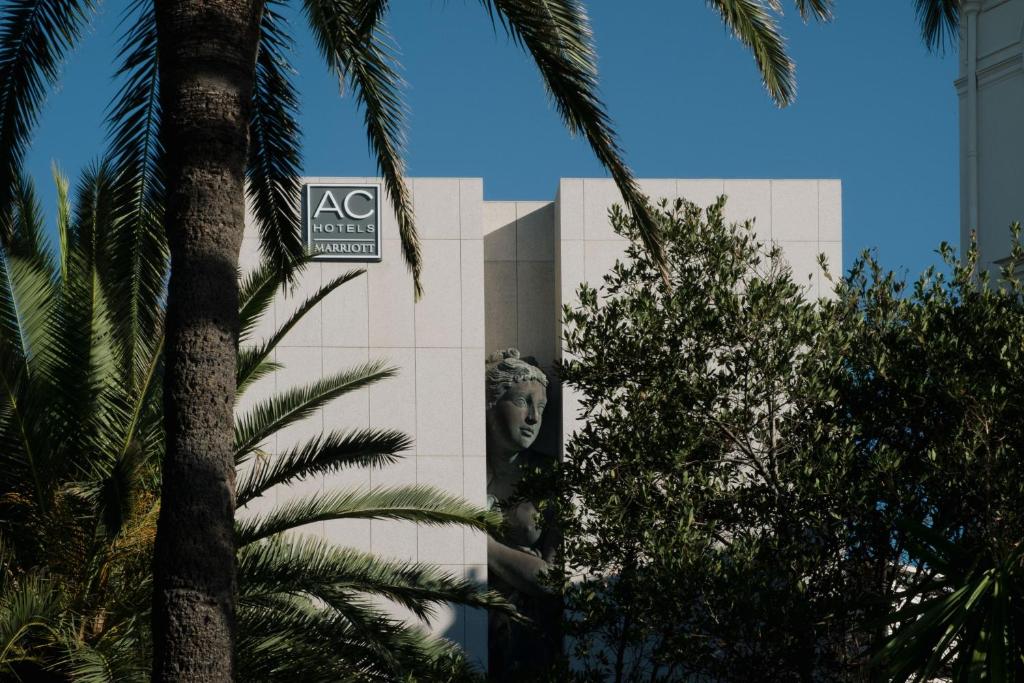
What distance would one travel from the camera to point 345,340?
70.0 ft

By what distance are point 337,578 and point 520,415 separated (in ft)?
28.1

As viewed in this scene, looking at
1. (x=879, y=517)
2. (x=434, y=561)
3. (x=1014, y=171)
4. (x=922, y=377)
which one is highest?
(x=1014, y=171)

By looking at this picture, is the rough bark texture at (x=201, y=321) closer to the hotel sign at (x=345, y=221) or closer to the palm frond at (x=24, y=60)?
the palm frond at (x=24, y=60)

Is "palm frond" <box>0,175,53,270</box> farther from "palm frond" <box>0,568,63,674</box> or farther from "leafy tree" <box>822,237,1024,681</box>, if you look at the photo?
"leafy tree" <box>822,237,1024,681</box>

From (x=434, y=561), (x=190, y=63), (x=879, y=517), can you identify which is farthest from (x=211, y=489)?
(x=434, y=561)

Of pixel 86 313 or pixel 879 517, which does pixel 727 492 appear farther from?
pixel 86 313

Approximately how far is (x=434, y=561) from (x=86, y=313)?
971cm

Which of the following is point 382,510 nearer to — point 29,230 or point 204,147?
point 29,230

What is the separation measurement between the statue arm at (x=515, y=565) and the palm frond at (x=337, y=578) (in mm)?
6808

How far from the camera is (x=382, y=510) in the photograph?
43.3 ft

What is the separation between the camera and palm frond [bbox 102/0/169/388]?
10531 millimetres

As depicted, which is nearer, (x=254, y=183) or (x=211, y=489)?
(x=211, y=489)

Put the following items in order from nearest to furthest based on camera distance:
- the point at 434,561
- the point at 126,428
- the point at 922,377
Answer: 1. the point at 922,377
2. the point at 126,428
3. the point at 434,561

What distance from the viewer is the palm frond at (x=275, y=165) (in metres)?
11.3
